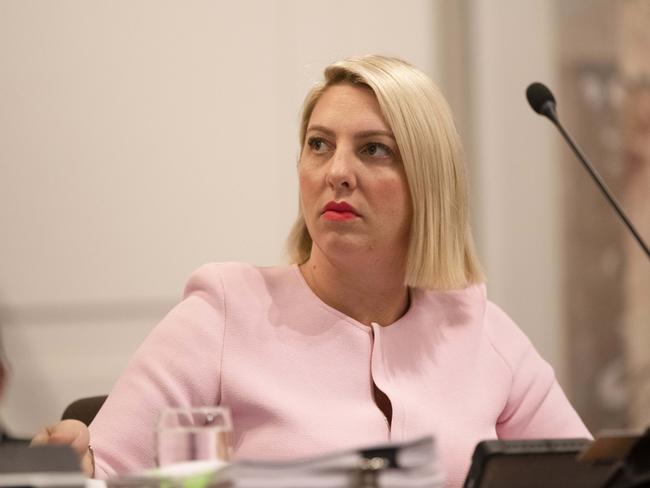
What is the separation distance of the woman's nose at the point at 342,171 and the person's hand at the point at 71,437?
23.8 inches

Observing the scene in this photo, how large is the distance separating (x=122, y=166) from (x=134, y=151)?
0.06 meters

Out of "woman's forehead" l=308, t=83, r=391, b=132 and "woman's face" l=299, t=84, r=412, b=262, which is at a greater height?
"woman's forehead" l=308, t=83, r=391, b=132

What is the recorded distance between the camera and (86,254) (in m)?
3.51

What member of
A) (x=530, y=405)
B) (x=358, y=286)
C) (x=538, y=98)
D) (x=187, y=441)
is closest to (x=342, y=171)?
(x=358, y=286)

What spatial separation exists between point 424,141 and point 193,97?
1.65 m

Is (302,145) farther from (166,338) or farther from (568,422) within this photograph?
(568,422)

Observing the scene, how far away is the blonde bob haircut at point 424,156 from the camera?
82.9 inches

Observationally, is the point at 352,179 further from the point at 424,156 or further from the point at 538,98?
the point at 538,98

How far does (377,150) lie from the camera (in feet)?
6.92

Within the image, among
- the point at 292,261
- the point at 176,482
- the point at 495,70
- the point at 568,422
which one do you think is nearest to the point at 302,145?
the point at 292,261

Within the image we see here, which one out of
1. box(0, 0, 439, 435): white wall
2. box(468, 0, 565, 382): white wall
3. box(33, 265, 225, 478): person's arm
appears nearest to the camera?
box(33, 265, 225, 478): person's arm

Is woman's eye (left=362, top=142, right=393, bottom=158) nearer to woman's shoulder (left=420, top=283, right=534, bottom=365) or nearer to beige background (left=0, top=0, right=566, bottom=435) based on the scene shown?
woman's shoulder (left=420, top=283, right=534, bottom=365)

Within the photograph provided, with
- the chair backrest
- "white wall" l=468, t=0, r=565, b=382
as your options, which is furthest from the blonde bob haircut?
"white wall" l=468, t=0, r=565, b=382

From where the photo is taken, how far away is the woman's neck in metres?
2.18
